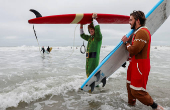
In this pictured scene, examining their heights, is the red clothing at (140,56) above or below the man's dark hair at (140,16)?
below

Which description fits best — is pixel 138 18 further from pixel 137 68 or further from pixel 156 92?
pixel 156 92

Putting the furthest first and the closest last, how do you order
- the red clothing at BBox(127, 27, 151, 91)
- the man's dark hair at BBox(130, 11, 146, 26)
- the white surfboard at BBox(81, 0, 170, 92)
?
the white surfboard at BBox(81, 0, 170, 92) → the man's dark hair at BBox(130, 11, 146, 26) → the red clothing at BBox(127, 27, 151, 91)

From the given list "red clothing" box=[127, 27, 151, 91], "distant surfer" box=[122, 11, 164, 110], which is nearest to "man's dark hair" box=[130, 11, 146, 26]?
"distant surfer" box=[122, 11, 164, 110]

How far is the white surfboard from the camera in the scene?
2.50m

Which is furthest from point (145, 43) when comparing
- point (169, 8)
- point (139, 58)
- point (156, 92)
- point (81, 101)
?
point (156, 92)

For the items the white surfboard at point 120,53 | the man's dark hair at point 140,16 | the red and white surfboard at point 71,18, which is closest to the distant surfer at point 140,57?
the man's dark hair at point 140,16

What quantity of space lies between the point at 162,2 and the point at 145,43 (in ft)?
3.87

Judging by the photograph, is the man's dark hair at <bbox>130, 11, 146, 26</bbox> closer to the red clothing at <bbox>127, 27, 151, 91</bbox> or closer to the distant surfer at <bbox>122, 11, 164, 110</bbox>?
the distant surfer at <bbox>122, 11, 164, 110</bbox>

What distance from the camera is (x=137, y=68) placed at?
6.73 feet

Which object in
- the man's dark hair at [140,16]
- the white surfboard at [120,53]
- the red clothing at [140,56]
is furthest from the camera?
the white surfboard at [120,53]

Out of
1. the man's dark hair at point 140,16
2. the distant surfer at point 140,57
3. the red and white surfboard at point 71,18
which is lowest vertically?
the distant surfer at point 140,57

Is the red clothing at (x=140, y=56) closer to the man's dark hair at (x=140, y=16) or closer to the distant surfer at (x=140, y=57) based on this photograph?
the distant surfer at (x=140, y=57)

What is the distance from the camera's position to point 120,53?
2.61 meters

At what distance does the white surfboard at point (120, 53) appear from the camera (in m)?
2.50
